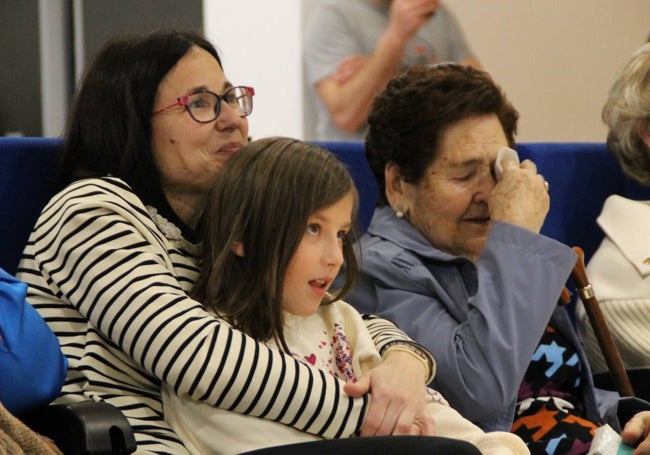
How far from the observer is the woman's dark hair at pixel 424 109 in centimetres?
241

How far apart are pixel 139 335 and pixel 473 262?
82 cm

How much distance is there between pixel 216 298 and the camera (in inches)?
75.5

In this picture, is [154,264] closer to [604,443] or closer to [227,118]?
[227,118]

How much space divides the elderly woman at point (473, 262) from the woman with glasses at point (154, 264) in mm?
141

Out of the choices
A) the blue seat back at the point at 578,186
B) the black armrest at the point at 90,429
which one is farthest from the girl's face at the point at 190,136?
the blue seat back at the point at 578,186

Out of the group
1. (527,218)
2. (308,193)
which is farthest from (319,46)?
(308,193)

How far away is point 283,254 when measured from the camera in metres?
1.91

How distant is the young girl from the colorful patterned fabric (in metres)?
0.35

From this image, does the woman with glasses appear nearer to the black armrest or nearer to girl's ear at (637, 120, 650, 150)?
the black armrest

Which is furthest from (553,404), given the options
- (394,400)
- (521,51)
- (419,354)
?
(521,51)

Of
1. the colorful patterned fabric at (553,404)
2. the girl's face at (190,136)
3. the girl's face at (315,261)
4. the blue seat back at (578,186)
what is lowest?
the colorful patterned fabric at (553,404)

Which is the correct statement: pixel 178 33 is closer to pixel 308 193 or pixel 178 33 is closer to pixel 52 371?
pixel 308 193

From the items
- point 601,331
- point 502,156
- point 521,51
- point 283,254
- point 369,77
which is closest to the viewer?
point 283,254

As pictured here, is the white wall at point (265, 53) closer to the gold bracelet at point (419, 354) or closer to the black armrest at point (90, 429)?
the gold bracelet at point (419, 354)
